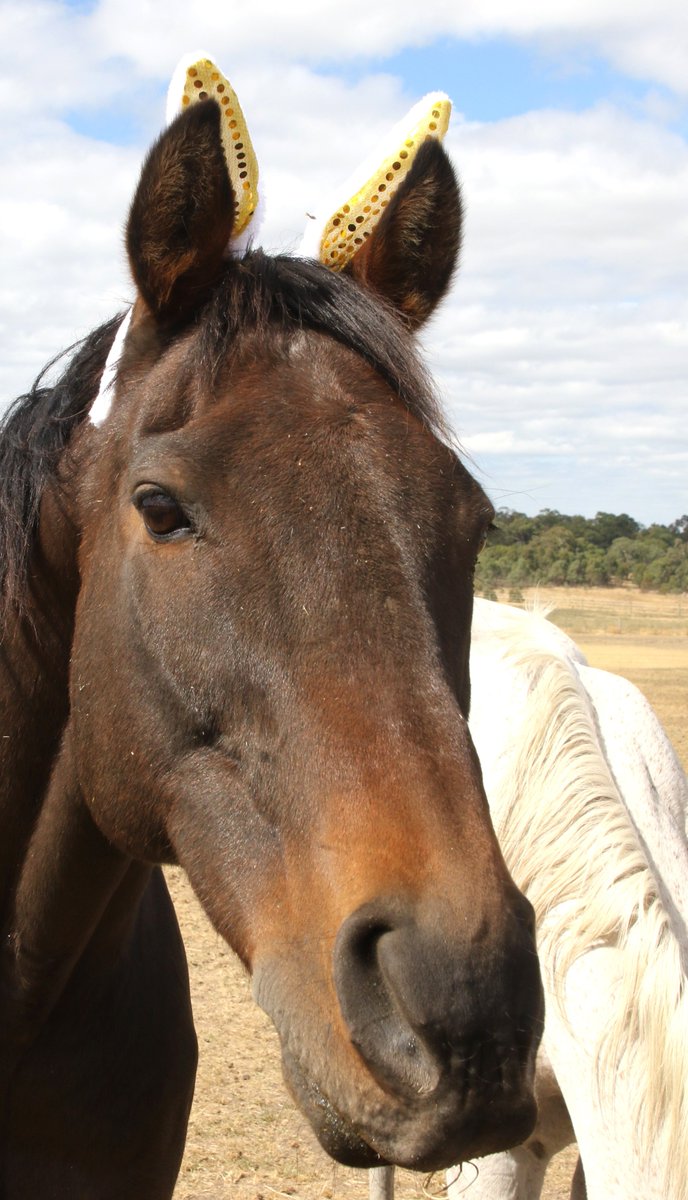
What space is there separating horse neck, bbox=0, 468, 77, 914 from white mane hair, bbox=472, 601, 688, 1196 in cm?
160

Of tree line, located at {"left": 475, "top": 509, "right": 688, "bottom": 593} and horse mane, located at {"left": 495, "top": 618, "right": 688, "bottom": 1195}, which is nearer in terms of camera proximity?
horse mane, located at {"left": 495, "top": 618, "right": 688, "bottom": 1195}

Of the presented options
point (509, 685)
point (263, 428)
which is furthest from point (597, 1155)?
point (263, 428)

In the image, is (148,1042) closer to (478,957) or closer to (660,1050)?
(660,1050)

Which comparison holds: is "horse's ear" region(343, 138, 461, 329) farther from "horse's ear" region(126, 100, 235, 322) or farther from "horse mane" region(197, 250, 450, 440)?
"horse's ear" region(126, 100, 235, 322)

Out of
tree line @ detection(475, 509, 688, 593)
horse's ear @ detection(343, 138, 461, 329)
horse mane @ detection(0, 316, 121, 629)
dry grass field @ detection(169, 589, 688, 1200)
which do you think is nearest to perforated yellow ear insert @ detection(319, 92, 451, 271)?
horse's ear @ detection(343, 138, 461, 329)

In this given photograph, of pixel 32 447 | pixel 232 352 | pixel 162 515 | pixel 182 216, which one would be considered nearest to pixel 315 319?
pixel 232 352

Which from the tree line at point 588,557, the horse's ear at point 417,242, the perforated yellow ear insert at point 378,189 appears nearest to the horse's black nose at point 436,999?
the horse's ear at point 417,242

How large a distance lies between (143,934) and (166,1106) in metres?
0.44

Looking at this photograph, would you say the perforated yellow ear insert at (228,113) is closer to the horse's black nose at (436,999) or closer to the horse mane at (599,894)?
the horse's black nose at (436,999)

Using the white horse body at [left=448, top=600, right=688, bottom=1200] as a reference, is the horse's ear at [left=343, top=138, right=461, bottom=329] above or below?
above

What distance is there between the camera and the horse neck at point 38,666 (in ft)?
8.31

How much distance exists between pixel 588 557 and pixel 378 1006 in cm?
5374

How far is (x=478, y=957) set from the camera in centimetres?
Answer: 155

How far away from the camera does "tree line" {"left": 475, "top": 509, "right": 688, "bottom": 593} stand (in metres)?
42.4
